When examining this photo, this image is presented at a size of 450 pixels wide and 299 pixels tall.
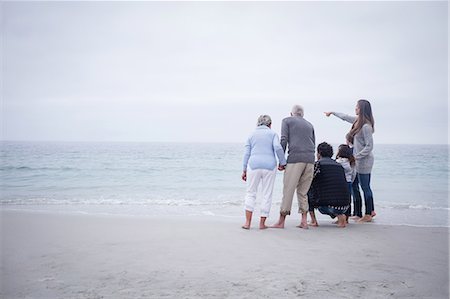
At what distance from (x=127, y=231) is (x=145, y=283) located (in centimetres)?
237

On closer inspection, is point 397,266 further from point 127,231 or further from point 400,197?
point 400,197

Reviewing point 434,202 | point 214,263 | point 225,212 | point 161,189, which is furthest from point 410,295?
point 161,189

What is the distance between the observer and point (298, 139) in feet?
18.3

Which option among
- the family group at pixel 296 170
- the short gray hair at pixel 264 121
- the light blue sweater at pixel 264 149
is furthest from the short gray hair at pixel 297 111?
the light blue sweater at pixel 264 149

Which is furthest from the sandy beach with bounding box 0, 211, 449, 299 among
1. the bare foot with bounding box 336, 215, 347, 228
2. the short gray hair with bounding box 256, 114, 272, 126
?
the short gray hair with bounding box 256, 114, 272, 126

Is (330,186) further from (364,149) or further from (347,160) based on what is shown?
(364,149)

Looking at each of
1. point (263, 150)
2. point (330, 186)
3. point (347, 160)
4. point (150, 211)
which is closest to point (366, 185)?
point (347, 160)

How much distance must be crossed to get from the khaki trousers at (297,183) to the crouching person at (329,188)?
17 centimetres

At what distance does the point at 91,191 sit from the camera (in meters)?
13.5

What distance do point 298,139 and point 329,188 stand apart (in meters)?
0.97

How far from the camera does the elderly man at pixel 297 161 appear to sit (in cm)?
555

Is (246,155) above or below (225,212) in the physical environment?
above

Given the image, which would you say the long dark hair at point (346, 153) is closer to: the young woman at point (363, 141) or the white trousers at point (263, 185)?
the young woman at point (363, 141)

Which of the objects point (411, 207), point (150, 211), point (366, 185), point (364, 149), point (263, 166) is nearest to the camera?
point (263, 166)
